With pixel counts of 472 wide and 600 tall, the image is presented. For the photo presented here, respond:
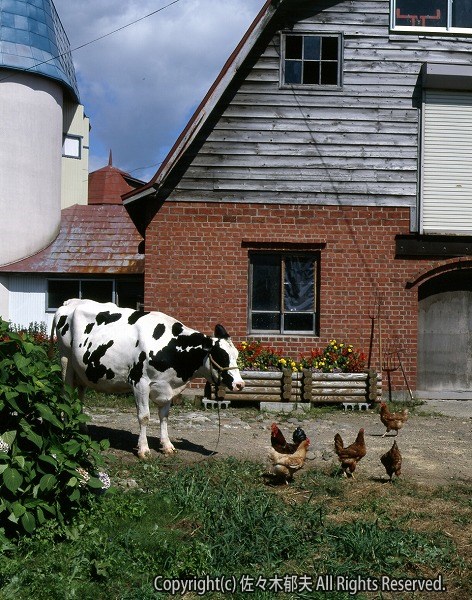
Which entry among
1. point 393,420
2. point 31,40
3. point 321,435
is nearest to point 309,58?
point 321,435

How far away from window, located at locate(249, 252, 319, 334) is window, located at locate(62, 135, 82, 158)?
54.9ft

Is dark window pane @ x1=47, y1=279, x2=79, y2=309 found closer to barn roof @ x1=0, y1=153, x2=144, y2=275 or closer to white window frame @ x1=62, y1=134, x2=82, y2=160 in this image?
barn roof @ x1=0, y1=153, x2=144, y2=275

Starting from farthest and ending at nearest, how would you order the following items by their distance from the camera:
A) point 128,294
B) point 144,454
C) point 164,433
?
point 128,294, point 164,433, point 144,454

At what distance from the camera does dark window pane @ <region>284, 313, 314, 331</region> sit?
16.7 meters

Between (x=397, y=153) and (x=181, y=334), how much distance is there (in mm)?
7699

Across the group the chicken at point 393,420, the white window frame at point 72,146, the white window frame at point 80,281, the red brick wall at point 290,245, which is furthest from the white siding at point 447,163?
the white window frame at point 72,146

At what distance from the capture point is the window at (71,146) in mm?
31312

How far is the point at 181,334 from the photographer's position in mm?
10656

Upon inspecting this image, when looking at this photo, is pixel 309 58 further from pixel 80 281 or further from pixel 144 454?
pixel 80 281

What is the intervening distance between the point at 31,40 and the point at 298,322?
52.7 feet

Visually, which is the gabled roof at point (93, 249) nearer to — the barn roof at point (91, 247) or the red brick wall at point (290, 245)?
the barn roof at point (91, 247)

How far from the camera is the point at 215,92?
51.2ft

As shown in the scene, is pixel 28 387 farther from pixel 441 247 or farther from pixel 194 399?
pixel 441 247

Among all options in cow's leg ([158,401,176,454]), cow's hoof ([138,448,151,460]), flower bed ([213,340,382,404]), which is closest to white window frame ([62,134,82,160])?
flower bed ([213,340,382,404])
